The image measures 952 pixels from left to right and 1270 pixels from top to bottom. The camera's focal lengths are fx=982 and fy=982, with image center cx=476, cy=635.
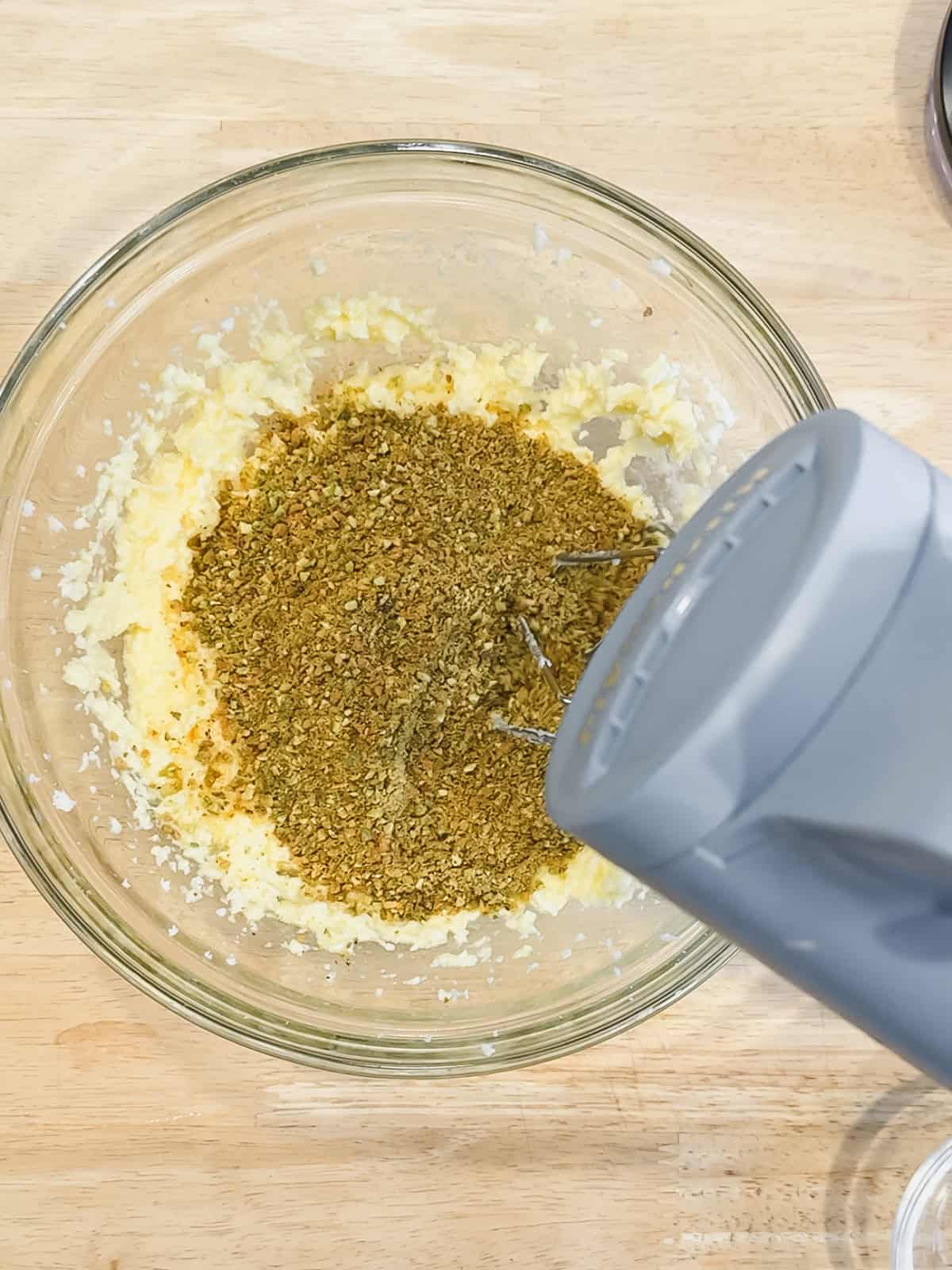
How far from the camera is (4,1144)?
87 cm

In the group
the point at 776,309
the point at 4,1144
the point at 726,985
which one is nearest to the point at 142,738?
the point at 4,1144

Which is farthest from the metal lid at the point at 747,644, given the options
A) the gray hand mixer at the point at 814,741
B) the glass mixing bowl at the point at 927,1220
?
the glass mixing bowl at the point at 927,1220

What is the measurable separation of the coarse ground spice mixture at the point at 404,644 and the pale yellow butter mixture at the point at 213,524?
0.02 meters

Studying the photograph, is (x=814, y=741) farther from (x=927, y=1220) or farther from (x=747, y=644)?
(x=927, y=1220)

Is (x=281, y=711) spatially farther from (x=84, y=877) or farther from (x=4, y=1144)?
(x=4, y=1144)

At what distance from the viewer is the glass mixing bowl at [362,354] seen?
0.81 metres

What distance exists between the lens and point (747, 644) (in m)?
0.51

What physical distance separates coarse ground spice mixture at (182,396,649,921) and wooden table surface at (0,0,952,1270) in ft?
0.66

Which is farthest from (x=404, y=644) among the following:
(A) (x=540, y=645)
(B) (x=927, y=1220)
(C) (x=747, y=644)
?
(B) (x=927, y=1220)

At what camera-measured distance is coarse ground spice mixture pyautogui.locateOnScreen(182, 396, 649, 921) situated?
0.85 meters

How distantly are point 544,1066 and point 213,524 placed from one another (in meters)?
0.57

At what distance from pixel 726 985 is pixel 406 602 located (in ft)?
1.48

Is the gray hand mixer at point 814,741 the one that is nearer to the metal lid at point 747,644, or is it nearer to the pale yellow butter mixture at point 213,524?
the metal lid at point 747,644

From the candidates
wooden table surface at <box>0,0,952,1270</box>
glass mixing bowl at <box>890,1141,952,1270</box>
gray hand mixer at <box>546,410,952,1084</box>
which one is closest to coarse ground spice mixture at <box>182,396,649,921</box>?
wooden table surface at <box>0,0,952,1270</box>
